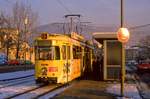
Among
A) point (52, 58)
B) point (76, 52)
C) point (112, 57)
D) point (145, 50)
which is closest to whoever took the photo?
point (52, 58)

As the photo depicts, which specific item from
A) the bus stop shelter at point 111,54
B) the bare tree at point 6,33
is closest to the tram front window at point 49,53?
the bus stop shelter at point 111,54

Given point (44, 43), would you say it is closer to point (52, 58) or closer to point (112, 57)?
point (52, 58)

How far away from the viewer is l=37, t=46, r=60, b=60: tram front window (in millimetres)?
29328

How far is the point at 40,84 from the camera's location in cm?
3186

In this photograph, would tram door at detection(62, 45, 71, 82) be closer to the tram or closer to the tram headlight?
the tram

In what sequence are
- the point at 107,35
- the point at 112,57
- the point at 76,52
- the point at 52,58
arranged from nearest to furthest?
the point at 52,58, the point at 107,35, the point at 76,52, the point at 112,57

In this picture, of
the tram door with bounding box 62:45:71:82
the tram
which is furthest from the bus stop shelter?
the tram

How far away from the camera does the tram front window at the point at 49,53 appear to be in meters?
29.3

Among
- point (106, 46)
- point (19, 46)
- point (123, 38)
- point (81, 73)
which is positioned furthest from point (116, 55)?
point (19, 46)

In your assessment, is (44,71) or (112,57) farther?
(112,57)

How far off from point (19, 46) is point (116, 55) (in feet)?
242

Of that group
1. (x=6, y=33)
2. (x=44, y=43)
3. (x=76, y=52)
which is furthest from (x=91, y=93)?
(x=6, y=33)

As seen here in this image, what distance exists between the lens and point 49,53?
29.5 meters

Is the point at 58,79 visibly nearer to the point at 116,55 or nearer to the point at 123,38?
the point at 116,55
